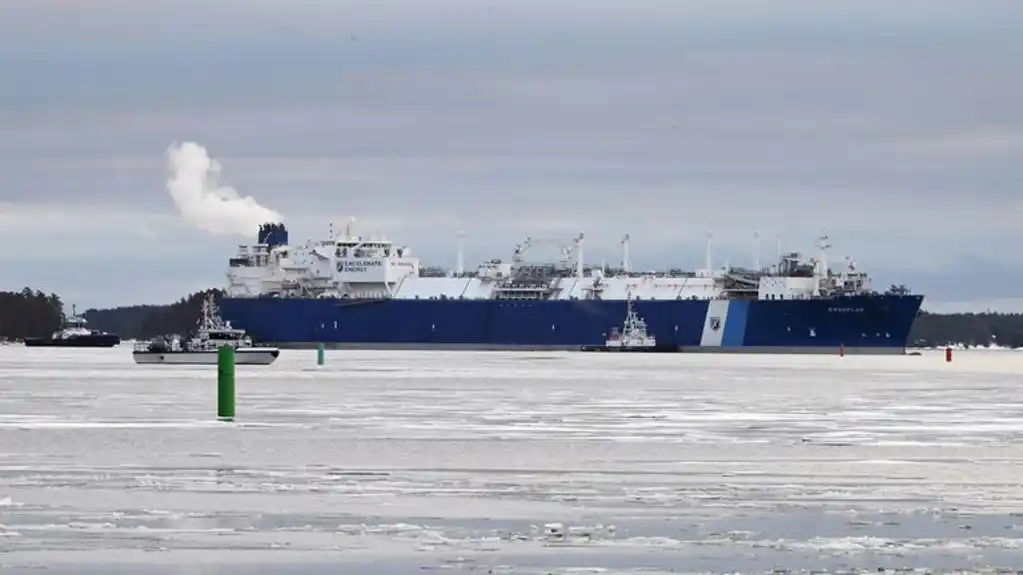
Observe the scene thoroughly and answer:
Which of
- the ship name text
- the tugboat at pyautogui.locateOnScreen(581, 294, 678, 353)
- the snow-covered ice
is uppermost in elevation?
the ship name text

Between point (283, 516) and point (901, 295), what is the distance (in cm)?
11605

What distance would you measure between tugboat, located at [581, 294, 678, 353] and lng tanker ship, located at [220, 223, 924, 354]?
635 millimetres

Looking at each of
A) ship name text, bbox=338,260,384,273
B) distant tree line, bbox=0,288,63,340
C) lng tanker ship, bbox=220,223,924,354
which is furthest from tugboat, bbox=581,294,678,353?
distant tree line, bbox=0,288,63,340

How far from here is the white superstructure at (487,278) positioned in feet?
429

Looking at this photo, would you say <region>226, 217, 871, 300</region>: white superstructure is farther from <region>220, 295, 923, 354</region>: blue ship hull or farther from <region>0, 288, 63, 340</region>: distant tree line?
<region>0, 288, 63, 340</region>: distant tree line

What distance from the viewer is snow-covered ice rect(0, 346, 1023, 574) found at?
11289 mm

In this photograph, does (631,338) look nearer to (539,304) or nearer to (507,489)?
(539,304)

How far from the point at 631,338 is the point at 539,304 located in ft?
29.9

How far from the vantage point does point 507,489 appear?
15.3 m

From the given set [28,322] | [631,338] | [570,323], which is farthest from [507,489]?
[28,322]

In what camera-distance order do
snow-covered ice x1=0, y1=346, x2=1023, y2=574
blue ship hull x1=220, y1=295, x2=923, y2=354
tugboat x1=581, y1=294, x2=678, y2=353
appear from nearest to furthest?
snow-covered ice x1=0, y1=346, x2=1023, y2=574
tugboat x1=581, y1=294, x2=678, y2=353
blue ship hull x1=220, y1=295, x2=923, y2=354

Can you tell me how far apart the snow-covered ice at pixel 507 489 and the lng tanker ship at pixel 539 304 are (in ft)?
313

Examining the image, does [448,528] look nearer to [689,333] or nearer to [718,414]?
[718,414]

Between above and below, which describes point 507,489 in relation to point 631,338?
below
